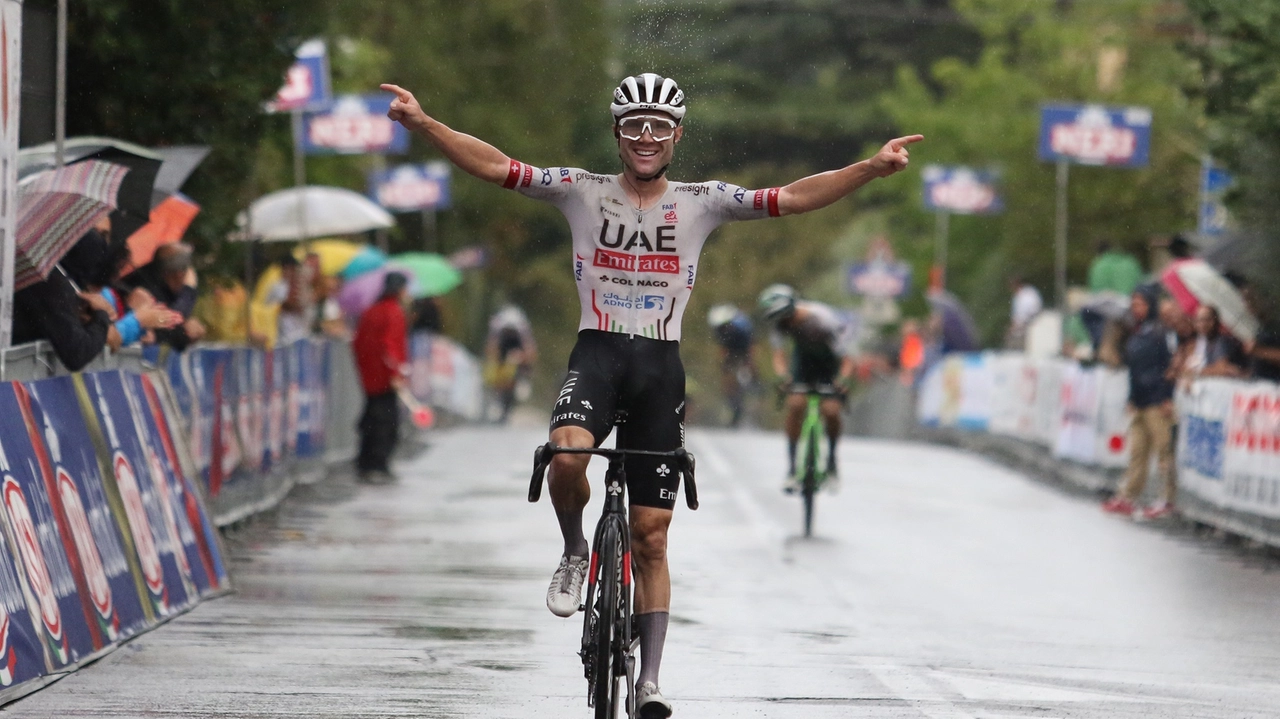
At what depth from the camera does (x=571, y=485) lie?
8.12 meters

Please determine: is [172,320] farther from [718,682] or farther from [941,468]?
[941,468]

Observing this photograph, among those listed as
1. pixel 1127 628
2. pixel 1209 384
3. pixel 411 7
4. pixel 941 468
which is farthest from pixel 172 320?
pixel 411 7

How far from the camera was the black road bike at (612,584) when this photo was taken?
7684 millimetres

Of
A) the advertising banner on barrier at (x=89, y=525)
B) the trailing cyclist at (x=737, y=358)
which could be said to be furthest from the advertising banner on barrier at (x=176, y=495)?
the trailing cyclist at (x=737, y=358)

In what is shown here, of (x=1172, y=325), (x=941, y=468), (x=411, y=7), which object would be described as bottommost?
(x=941, y=468)

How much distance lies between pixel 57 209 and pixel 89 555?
7.21 ft

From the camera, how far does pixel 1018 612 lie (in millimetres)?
13070

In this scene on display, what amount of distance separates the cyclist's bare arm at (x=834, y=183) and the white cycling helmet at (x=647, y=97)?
50 cm

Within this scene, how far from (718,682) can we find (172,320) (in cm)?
404

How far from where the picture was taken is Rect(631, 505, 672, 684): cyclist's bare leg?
8.12 meters

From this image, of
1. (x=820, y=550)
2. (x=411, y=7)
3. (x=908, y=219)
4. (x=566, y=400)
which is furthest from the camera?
(x=908, y=219)

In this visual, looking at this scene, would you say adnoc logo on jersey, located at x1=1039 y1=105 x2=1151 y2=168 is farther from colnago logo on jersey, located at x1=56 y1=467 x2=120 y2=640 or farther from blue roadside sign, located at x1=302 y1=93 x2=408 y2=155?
colnago logo on jersey, located at x1=56 y1=467 x2=120 y2=640

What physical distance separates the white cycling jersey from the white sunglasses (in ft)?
0.62

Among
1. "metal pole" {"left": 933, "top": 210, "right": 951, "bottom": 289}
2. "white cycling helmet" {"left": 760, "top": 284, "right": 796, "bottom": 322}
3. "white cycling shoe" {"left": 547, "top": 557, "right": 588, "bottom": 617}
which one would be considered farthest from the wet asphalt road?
"metal pole" {"left": 933, "top": 210, "right": 951, "bottom": 289}
